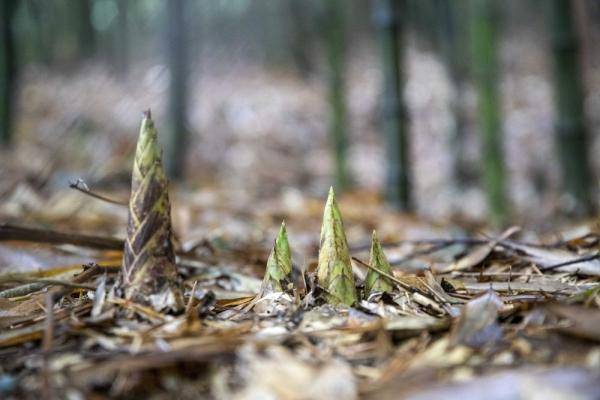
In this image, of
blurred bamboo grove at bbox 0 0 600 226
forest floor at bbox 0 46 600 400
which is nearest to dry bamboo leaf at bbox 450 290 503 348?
forest floor at bbox 0 46 600 400

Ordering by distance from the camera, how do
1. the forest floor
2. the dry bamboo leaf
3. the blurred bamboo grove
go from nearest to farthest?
the forest floor
the dry bamboo leaf
the blurred bamboo grove

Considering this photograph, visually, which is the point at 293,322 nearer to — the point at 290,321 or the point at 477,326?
the point at 290,321

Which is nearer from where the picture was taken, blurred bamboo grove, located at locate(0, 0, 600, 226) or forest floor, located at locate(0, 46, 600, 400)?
forest floor, located at locate(0, 46, 600, 400)

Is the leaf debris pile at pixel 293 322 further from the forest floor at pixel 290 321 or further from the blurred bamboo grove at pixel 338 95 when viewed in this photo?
the blurred bamboo grove at pixel 338 95

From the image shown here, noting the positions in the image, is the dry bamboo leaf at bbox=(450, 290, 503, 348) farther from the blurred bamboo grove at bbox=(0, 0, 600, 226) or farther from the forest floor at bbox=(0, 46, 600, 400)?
the blurred bamboo grove at bbox=(0, 0, 600, 226)

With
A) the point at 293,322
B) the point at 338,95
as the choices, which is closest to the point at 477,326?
the point at 293,322

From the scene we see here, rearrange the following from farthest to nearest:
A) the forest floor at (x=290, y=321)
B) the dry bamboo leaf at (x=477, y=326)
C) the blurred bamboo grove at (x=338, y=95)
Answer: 1. the blurred bamboo grove at (x=338, y=95)
2. the dry bamboo leaf at (x=477, y=326)
3. the forest floor at (x=290, y=321)

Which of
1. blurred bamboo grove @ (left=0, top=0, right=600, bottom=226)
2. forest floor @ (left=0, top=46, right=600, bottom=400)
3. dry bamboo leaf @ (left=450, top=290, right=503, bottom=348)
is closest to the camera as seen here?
forest floor @ (left=0, top=46, right=600, bottom=400)

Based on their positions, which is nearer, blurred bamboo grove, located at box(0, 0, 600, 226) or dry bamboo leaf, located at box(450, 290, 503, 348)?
dry bamboo leaf, located at box(450, 290, 503, 348)

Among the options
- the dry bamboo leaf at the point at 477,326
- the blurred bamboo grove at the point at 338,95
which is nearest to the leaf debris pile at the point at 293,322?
the dry bamboo leaf at the point at 477,326
